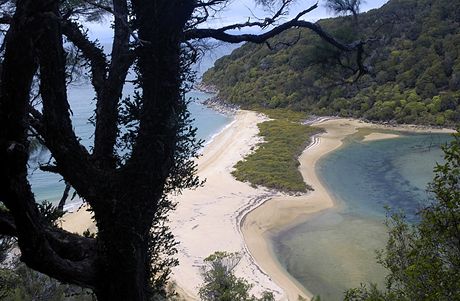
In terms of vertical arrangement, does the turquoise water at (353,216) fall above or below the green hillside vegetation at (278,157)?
below

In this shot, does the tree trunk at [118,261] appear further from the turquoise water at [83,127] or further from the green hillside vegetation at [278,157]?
the green hillside vegetation at [278,157]

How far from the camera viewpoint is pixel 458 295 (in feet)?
10.9

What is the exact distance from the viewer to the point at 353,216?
21703mm

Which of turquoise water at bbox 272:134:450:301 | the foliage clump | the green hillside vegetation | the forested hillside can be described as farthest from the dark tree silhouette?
the forested hillside

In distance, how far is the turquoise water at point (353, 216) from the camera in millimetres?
15898

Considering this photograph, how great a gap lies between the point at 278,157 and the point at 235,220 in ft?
41.8

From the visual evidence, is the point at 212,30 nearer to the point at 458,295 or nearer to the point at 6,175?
the point at 6,175

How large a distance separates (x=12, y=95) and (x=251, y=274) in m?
14.2

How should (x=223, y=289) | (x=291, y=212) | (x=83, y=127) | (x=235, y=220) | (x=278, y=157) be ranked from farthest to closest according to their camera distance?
(x=83, y=127) → (x=278, y=157) → (x=291, y=212) → (x=235, y=220) → (x=223, y=289)

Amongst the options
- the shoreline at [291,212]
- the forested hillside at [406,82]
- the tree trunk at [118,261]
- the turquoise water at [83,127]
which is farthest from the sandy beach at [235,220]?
the forested hillside at [406,82]

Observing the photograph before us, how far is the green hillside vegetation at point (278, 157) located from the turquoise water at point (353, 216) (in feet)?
7.54

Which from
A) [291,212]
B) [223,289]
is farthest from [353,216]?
[223,289]

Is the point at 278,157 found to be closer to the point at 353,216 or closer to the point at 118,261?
the point at 353,216

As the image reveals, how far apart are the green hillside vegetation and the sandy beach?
786 millimetres
